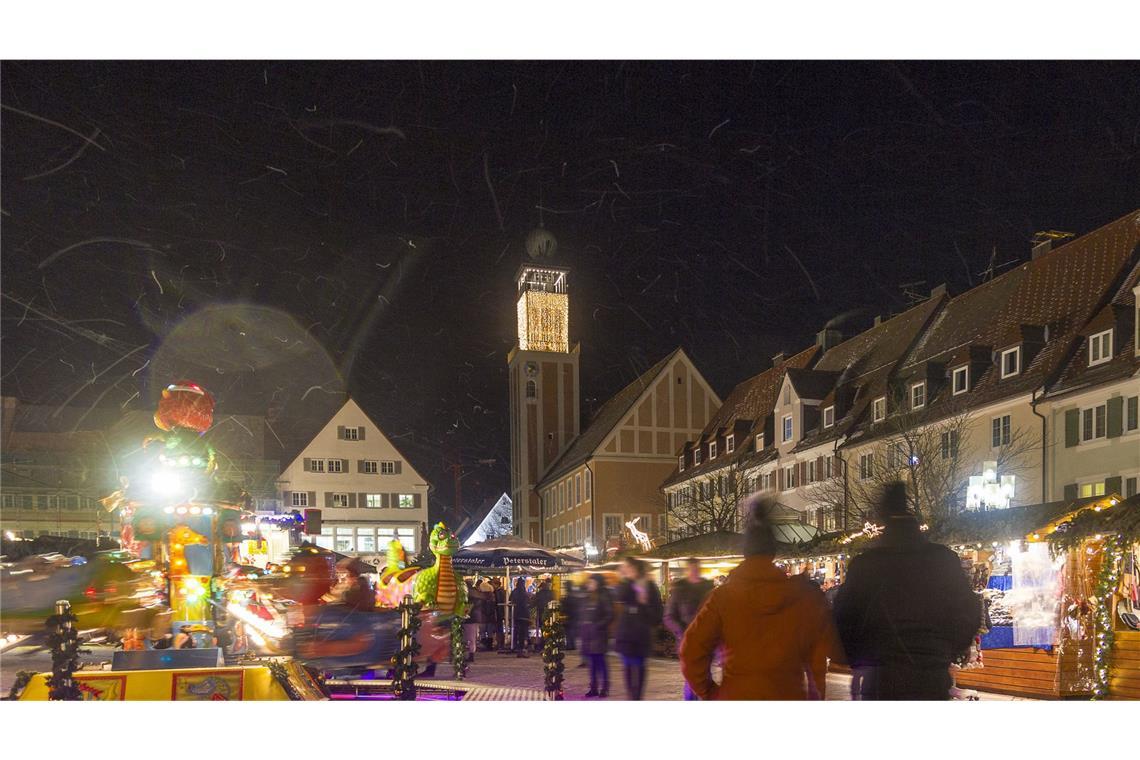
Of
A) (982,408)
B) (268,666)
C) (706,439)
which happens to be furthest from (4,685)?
(706,439)

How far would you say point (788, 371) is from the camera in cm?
3850

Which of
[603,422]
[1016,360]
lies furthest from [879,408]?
[603,422]

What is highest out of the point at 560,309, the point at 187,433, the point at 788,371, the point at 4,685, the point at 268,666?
the point at 560,309

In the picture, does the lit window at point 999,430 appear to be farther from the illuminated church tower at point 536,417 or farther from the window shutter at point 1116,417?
the illuminated church tower at point 536,417

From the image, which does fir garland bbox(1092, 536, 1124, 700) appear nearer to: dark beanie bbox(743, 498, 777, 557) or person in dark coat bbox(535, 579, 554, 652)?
dark beanie bbox(743, 498, 777, 557)

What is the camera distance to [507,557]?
18578 millimetres

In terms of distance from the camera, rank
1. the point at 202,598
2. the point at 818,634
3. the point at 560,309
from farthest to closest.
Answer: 1. the point at 560,309
2. the point at 202,598
3. the point at 818,634

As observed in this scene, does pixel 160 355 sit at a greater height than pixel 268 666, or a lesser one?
greater

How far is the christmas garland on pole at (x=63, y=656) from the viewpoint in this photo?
23.1 feet

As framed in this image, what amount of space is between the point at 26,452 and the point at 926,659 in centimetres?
5128

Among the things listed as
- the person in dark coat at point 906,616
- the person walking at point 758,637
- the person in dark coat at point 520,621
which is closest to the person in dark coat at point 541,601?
the person in dark coat at point 520,621

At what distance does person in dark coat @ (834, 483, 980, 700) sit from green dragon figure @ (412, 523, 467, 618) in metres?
9.42
